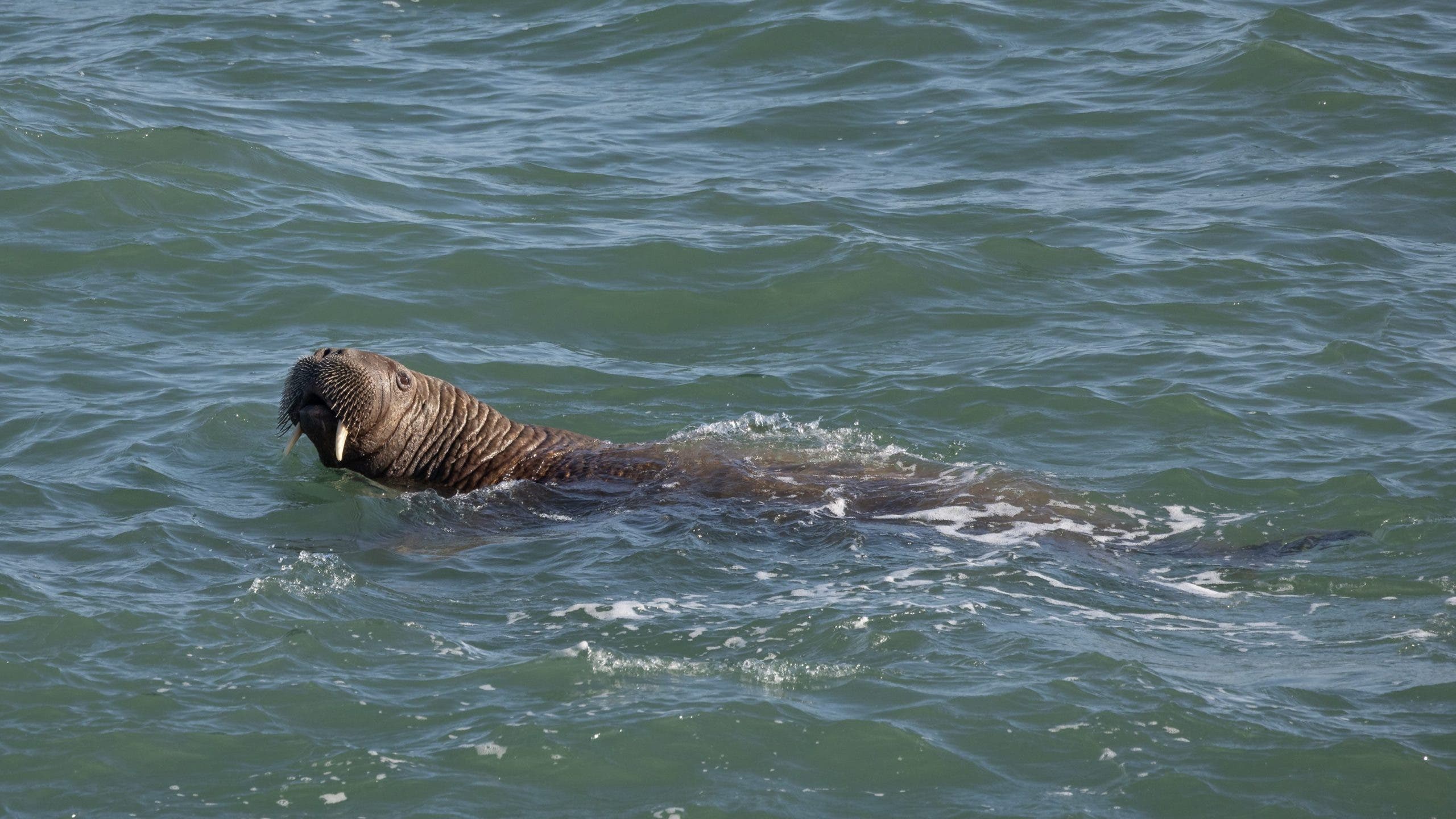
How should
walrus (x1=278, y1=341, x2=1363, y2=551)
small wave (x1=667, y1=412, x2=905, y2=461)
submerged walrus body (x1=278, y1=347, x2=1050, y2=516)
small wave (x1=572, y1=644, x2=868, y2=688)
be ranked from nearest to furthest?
small wave (x1=572, y1=644, x2=868, y2=688) → walrus (x1=278, y1=341, x2=1363, y2=551) → submerged walrus body (x1=278, y1=347, x2=1050, y2=516) → small wave (x1=667, y1=412, x2=905, y2=461)

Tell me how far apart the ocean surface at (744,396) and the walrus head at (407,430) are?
252 mm

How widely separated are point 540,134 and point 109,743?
11.3m

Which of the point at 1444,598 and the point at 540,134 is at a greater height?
the point at 540,134

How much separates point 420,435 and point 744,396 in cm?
232

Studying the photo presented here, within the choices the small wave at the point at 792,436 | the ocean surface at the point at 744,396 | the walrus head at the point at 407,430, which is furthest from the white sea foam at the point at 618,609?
the small wave at the point at 792,436

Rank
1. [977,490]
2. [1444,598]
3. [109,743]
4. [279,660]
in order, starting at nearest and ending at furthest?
[109,743]
[279,660]
[1444,598]
[977,490]

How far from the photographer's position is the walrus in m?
8.52

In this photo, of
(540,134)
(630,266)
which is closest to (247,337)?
(630,266)

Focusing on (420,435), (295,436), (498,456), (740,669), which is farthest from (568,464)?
(740,669)

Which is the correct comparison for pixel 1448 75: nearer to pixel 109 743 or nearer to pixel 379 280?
pixel 379 280

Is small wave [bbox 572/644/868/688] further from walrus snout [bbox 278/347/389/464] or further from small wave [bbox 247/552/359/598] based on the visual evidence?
walrus snout [bbox 278/347/389/464]

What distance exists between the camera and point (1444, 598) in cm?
721

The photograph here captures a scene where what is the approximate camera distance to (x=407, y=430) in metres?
9.38

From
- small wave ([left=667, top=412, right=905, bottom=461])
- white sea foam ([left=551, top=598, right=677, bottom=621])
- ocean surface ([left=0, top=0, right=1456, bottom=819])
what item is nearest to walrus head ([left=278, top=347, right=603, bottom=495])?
ocean surface ([left=0, top=0, right=1456, bottom=819])
